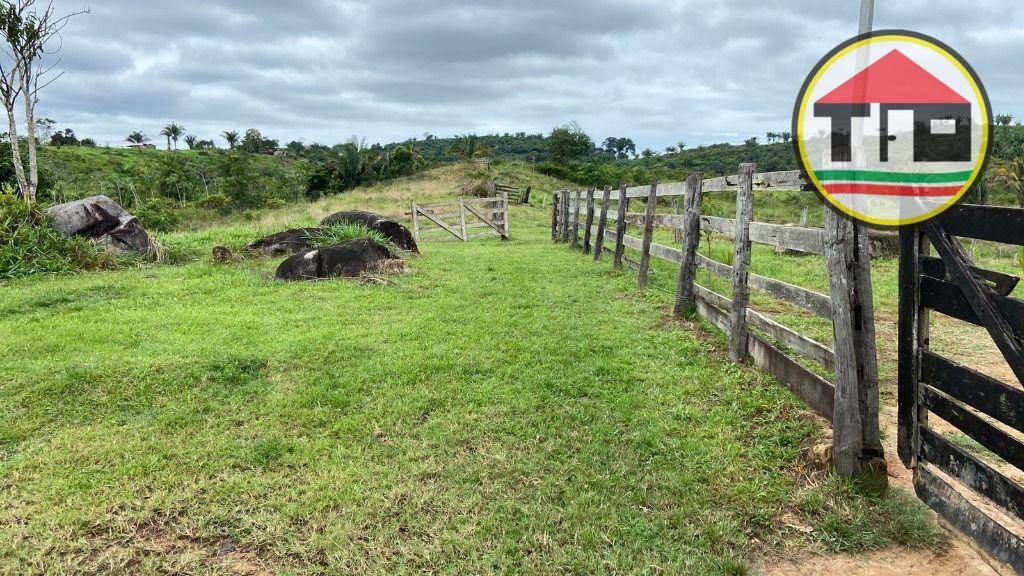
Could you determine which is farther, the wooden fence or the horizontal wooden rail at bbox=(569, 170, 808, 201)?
the horizontal wooden rail at bbox=(569, 170, 808, 201)

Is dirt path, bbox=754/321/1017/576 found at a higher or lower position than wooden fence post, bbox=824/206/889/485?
lower

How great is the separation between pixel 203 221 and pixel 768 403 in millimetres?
30594

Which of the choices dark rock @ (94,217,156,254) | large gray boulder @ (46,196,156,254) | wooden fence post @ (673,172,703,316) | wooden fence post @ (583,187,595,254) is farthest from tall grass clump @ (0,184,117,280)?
wooden fence post @ (673,172,703,316)

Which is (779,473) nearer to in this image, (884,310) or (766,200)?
(884,310)

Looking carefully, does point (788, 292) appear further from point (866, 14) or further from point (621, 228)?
point (621, 228)

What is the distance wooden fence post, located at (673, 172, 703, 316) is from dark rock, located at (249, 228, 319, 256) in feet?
26.1

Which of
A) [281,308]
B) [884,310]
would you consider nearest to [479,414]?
[281,308]

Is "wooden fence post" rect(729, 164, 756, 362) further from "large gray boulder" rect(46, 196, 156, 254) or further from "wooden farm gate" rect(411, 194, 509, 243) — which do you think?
"large gray boulder" rect(46, 196, 156, 254)

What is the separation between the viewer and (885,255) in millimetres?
11133

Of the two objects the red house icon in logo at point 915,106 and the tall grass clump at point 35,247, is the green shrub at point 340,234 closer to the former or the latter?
the tall grass clump at point 35,247

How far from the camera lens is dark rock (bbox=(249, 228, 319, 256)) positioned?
11234 millimetres

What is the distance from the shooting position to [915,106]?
1665mm

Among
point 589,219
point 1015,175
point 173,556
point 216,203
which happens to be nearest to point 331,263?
point 589,219

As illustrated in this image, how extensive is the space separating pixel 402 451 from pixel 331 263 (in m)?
6.22
